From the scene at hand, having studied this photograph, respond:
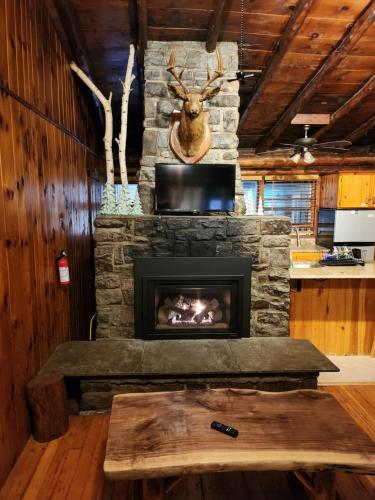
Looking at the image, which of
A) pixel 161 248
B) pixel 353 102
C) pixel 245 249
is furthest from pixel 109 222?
pixel 353 102

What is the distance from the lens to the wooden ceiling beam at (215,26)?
8.84 ft

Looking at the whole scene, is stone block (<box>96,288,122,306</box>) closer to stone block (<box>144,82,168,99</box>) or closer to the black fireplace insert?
the black fireplace insert

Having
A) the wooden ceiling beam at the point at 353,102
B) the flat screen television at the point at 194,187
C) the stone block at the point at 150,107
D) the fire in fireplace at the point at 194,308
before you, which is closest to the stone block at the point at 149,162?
the flat screen television at the point at 194,187

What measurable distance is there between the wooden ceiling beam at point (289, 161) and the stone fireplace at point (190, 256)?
11.0 ft

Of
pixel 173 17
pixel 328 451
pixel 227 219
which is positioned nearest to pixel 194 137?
pixel 227 219

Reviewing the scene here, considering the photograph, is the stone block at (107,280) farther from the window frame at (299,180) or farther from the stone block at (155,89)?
the window frame at (299,180)

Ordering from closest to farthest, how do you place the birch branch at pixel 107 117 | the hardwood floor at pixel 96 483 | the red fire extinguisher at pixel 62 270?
1. the hardwood floor at pixel 96 483
2. the red fire extinguisher at pixel 62 270
3. the birch branch at pixel 107 117

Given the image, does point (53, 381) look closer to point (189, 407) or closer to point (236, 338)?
point (189, 407)

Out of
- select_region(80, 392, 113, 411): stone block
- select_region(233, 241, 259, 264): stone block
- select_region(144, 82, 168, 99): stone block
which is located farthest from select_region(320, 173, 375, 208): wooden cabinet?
select_region(80, 392, 113, 411): stone block

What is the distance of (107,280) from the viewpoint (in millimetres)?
2861

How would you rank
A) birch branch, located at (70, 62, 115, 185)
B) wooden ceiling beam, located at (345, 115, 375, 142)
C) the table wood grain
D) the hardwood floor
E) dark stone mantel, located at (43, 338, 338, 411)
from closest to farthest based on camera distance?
the table wood grain, the hardwood floor, dark stone mantel, located at (43, 338, 338, 411), birch branch, located at (70, 62, 115, 185), wooden ceiling beam, located at (345, 115, 375, 142)

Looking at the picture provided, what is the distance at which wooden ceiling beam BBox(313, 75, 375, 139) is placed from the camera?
3895 mm

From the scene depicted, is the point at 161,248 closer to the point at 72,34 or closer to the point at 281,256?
the point at 281,256

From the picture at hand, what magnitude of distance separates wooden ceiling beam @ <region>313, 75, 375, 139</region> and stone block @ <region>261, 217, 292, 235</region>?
2.34 meters
